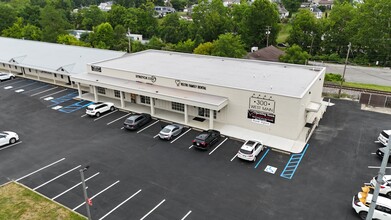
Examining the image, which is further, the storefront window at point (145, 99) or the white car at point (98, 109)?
the storefront window at point (145, 99)

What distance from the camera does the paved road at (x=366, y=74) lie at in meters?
59.7

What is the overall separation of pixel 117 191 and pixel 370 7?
74404mm

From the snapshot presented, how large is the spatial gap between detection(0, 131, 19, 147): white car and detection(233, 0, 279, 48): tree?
2642 inches

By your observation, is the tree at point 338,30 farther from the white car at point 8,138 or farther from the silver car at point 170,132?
the white car at point 8,138

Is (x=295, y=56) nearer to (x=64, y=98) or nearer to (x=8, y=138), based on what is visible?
(x=64, y=98)

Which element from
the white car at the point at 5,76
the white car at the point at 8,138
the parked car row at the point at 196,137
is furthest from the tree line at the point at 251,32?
the white car at the point at 8,138

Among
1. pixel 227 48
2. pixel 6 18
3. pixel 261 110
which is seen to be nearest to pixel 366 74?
pixel 227 48

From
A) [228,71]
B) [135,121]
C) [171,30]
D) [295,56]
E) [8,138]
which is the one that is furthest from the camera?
[171,30]

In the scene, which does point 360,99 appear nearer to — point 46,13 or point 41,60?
point 41,60

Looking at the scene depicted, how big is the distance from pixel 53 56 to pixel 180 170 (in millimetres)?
41055

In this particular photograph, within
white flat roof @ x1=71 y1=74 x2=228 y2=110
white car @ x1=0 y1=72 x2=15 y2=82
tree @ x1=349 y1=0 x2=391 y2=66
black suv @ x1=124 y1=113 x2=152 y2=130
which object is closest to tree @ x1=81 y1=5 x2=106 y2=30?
white car @ x1=0 y1=72 x2=15 y2=82

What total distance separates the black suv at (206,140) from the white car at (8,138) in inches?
756

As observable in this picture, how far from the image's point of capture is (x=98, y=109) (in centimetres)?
3903

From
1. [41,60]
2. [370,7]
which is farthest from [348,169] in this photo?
[370,7]
